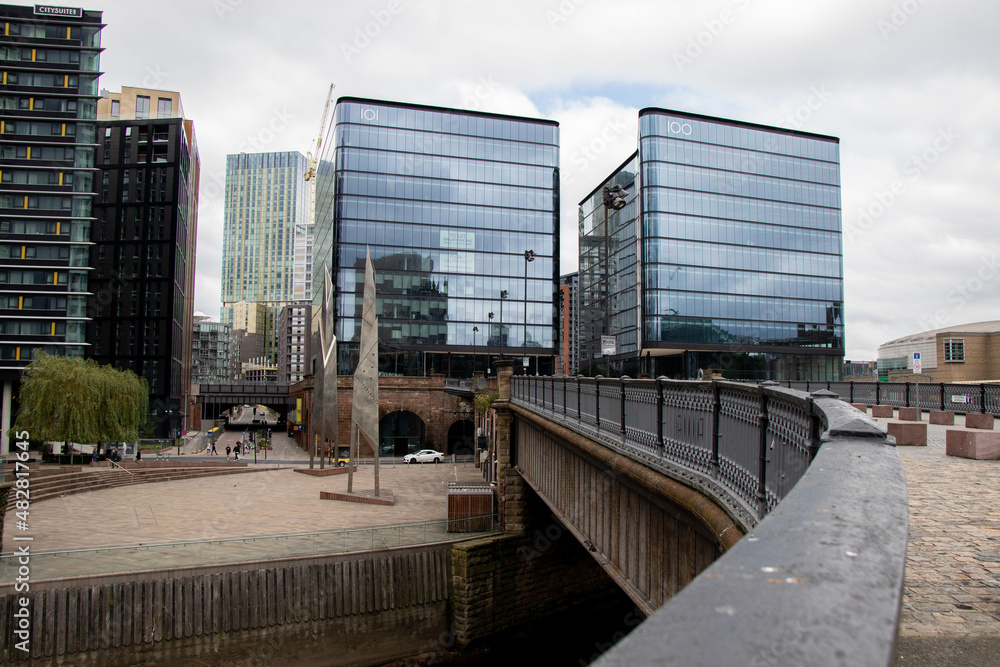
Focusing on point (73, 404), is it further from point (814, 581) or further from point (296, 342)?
point (296, 342)

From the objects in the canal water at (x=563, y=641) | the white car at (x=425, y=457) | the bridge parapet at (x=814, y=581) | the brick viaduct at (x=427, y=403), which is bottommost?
the canal water at (x=563, y=641)

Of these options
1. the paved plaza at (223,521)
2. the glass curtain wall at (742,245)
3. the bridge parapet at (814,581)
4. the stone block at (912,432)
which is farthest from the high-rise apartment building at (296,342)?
the bridge parapet at (814,581)

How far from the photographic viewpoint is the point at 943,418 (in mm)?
17828

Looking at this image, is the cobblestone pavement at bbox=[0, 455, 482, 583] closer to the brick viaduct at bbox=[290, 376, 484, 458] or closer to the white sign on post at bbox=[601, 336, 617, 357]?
the white sign on post at bbox=[601, 336, 617, 357]

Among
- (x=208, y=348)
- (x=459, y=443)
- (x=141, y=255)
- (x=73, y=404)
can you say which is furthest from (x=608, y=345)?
(x=208, y=348)

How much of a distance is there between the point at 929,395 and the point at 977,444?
15.0 m

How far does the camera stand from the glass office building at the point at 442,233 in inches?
2496

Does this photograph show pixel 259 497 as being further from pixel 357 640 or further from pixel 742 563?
pixel 742 563

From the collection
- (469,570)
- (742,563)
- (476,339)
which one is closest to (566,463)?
(469,570)

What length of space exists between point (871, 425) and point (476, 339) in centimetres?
6309

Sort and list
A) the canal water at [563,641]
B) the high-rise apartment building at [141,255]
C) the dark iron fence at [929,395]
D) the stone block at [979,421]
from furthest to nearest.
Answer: the high-rise apartment building at [141,255]
the canal water at [563,641]
the dark iron fence at [929,395]
the stone block at [979,421]

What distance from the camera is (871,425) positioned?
2.92 meters

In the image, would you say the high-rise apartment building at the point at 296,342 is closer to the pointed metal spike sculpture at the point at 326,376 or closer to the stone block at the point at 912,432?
the pointed metal spike sculpture at the point at 326,376

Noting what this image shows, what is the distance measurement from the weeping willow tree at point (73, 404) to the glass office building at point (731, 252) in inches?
1779
